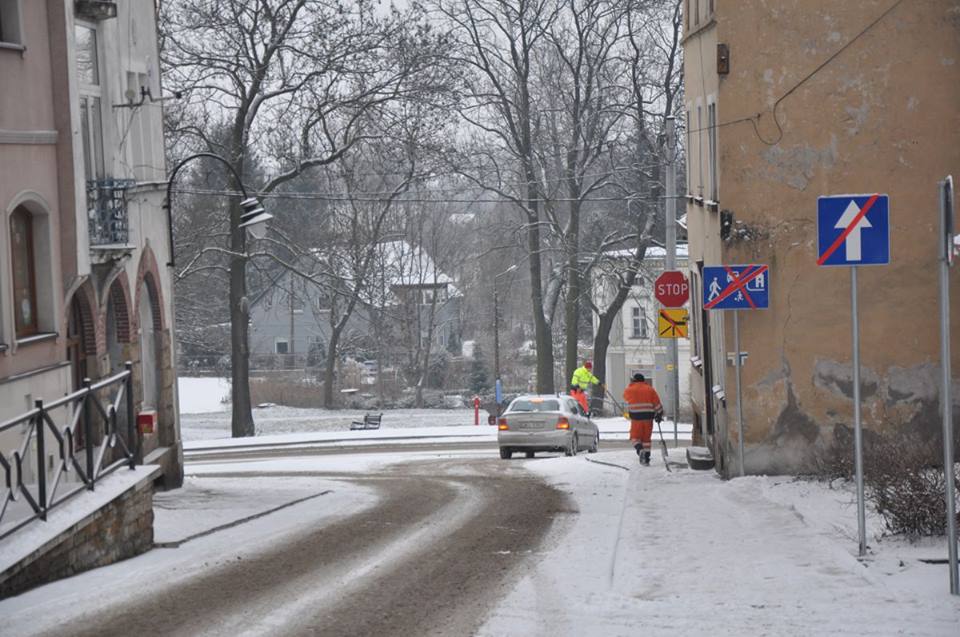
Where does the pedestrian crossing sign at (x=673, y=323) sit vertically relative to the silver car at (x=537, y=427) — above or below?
above

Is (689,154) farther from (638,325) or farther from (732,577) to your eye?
(638,325)

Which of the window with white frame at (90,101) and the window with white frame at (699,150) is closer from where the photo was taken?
the window with white frame at (90,101)

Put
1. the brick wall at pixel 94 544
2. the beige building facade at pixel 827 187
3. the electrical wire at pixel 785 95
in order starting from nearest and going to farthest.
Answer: the brick wall at pixel 94 544 < the beige building facade at pixel 827 187 < the electrical wire at pixel 785 95

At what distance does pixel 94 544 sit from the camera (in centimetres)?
1159

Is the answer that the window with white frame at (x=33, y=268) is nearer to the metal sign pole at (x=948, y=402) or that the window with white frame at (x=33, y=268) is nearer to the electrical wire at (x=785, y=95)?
the electrical wire at (x=785, y=95)

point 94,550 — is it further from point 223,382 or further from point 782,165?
point 223,382

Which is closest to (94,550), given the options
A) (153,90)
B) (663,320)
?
(153,90)

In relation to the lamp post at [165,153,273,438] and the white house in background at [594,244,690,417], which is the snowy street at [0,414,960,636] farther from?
the white house in background at [594,244,690,417]

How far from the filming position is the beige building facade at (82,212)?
634 inches

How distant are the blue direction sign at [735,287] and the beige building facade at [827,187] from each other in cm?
97

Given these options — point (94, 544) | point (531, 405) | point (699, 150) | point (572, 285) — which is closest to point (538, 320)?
point (572, 285)

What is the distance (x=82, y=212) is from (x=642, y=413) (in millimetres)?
9820

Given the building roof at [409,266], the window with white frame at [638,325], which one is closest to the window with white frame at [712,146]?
the building roof at [409,266]

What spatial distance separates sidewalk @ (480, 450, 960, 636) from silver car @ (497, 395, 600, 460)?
1358 centimetres
